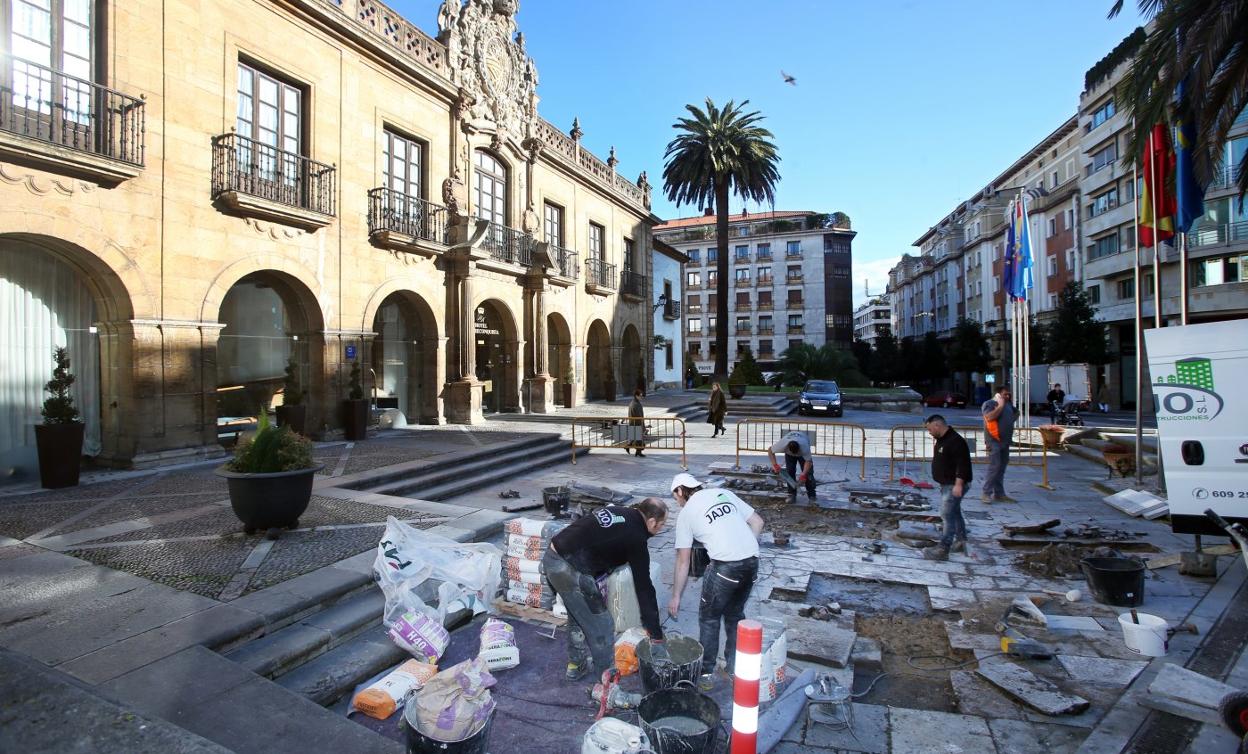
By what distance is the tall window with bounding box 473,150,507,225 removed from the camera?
19.6 metres

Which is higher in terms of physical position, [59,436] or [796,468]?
[59,436]

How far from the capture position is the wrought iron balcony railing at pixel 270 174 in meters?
11.9

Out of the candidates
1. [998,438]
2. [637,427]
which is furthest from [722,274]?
[998,438]

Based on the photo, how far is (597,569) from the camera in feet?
15.0

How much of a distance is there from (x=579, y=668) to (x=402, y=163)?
15347mm

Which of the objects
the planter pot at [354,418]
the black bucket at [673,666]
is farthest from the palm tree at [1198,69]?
the planter pot at [354,418]

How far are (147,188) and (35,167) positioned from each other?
1.55m

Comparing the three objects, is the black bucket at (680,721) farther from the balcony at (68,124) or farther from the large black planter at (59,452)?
the balcony at (68,124)

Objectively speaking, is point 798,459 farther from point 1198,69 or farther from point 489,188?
point 489,188

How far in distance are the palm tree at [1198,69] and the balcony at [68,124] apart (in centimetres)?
1661

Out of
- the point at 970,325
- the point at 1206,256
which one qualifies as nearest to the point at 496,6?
the point at 1206,256

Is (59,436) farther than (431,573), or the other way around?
(59,436)

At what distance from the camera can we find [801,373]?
36500mm

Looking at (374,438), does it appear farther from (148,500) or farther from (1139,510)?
(1139,510)
